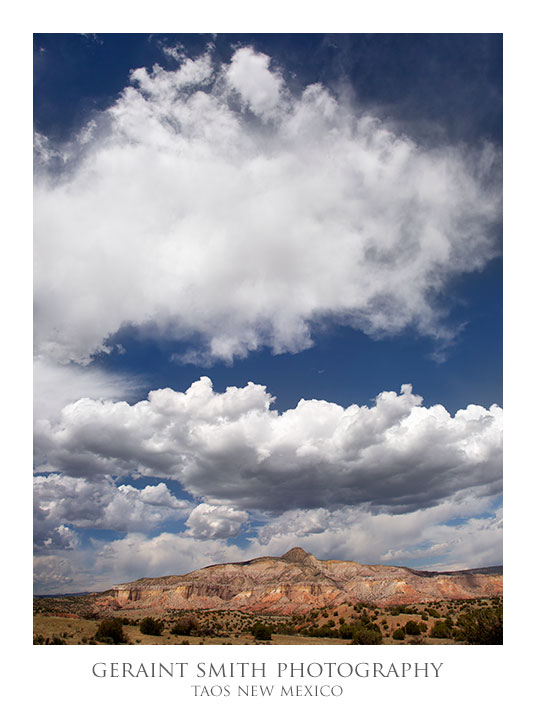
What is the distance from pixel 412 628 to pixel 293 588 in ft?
319

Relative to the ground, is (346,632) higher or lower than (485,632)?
lower

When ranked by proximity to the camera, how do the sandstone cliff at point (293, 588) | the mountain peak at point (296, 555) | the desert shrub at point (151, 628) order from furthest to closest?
the mountain peak at point (296, 555), the sandstone cliff at point (293, 588), the desert shrub at point (151, 628)

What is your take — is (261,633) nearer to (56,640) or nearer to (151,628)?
(151,628)

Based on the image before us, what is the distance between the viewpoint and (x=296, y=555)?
605ft

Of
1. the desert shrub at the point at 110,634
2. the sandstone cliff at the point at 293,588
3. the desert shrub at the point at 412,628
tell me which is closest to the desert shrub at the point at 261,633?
the desert shrub at the point at 110,634

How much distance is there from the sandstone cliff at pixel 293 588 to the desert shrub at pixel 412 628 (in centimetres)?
7499

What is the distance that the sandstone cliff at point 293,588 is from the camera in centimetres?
12056

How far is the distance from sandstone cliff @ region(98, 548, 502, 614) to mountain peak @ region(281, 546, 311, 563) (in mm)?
16812

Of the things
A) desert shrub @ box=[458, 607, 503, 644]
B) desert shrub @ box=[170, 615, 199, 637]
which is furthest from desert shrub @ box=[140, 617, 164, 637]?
desert shrub @ box=[458, 607, 503, 644]

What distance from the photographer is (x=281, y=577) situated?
485 feet

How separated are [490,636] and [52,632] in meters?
29.9

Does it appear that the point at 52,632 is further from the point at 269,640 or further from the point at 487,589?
the point at 487,589

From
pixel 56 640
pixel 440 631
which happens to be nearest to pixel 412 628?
pixel 440 631

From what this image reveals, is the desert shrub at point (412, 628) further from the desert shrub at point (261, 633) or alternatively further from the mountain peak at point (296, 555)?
the mountain peak at point (296, 555)
